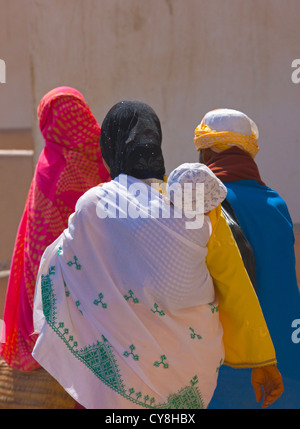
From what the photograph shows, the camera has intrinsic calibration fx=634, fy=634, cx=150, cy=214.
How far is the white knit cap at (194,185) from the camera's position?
1.94 meters

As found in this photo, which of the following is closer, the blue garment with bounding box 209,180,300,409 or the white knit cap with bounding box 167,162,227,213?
the white knit cap with bounding box 167,162,227,213

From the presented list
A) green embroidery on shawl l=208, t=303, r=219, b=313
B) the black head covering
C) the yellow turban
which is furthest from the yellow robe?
the yellow turban

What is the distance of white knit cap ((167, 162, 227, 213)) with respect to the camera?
194cm

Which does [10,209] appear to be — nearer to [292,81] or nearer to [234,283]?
[292,81]

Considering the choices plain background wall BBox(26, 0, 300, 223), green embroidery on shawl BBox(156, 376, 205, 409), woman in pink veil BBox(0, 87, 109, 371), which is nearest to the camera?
green embroidery on shawl BBox(156, 376, 205, 409)

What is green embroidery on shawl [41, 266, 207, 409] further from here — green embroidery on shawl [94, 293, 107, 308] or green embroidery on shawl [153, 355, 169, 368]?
green embroidery on shawl [94, 293, 107, 308]

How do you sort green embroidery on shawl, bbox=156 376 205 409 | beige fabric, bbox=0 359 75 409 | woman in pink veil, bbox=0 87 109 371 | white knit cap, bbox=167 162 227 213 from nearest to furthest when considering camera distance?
white knit cap, bbox=167 162 227 213 → green embroidery on shawl, bbox=156 376 205 409 → beige fabric, bbox=0 359 75 409 → woman in pink veil, bbox=0 87 109 371

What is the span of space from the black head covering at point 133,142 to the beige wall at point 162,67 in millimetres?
2215

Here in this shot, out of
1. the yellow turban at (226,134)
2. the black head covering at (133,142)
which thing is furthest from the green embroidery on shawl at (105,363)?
the yellow turban at (226,134)

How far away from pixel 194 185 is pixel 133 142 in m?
0.32

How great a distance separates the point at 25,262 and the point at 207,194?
98 cm

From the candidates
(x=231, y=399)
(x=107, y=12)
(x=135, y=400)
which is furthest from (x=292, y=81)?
(x=135, y=400)

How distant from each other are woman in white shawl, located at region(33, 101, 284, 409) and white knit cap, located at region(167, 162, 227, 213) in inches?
1.8

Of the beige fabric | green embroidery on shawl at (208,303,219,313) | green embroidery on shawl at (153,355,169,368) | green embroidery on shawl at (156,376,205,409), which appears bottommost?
the beige fabric
